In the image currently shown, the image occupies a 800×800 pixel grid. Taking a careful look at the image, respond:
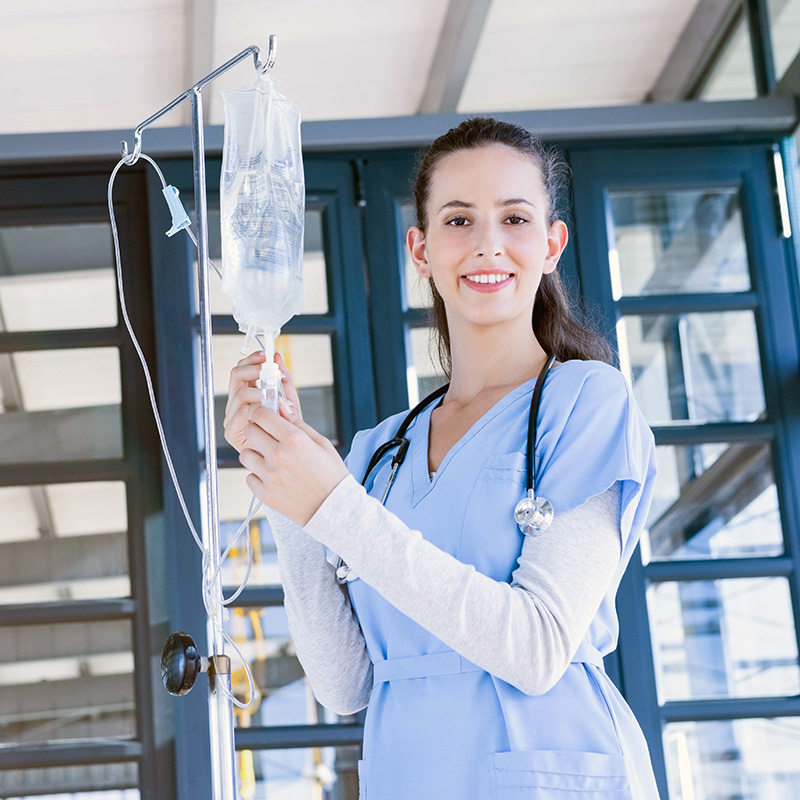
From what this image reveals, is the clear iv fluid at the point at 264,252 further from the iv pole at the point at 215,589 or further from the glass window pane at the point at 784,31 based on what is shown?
the glass window pane at the point at 784,31

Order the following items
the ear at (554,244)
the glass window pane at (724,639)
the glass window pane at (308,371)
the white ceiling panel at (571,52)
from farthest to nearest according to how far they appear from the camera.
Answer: the white ceiling panel at (571,52), the glass window pane at (308,371), the glass window pane at (724,639), the ear at (554,244)

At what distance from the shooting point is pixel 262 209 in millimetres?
1170

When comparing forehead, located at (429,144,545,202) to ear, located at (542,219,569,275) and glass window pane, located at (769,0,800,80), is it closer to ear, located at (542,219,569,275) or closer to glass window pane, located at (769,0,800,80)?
ear, located at (542,219,569,275)

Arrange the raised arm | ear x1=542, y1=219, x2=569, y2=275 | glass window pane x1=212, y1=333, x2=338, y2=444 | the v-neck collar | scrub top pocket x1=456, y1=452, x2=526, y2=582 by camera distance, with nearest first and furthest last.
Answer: the raised arm → scrub top pocket x1=456, y1=452, x2=526, y2=582 → the v-neck collar → ear x1=542, y1=219, x2=569, y2=275 → glass window pane x1=212, y1=333, x2=338, y2=444

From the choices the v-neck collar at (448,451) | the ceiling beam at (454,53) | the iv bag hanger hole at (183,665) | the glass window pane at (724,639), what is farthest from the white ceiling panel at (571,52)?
the iv bag hanger hole at (183,665)

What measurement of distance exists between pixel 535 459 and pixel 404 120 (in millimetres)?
1638

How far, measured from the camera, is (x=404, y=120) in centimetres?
268

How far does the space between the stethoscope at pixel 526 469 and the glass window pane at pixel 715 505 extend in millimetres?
1252

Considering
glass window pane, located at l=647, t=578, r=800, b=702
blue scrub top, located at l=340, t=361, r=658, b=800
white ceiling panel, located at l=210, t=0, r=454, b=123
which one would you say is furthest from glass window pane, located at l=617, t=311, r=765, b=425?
blue scrub top, located at l=340, t=361, r=658, b=800

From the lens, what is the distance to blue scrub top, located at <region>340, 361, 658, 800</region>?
1.11 meters

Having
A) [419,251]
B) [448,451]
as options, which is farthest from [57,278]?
[448,451]

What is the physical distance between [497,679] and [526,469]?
22 centimetres

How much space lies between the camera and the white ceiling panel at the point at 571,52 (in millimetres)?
2873

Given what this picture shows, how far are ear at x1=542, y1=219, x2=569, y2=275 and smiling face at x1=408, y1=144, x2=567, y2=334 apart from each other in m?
0.03
